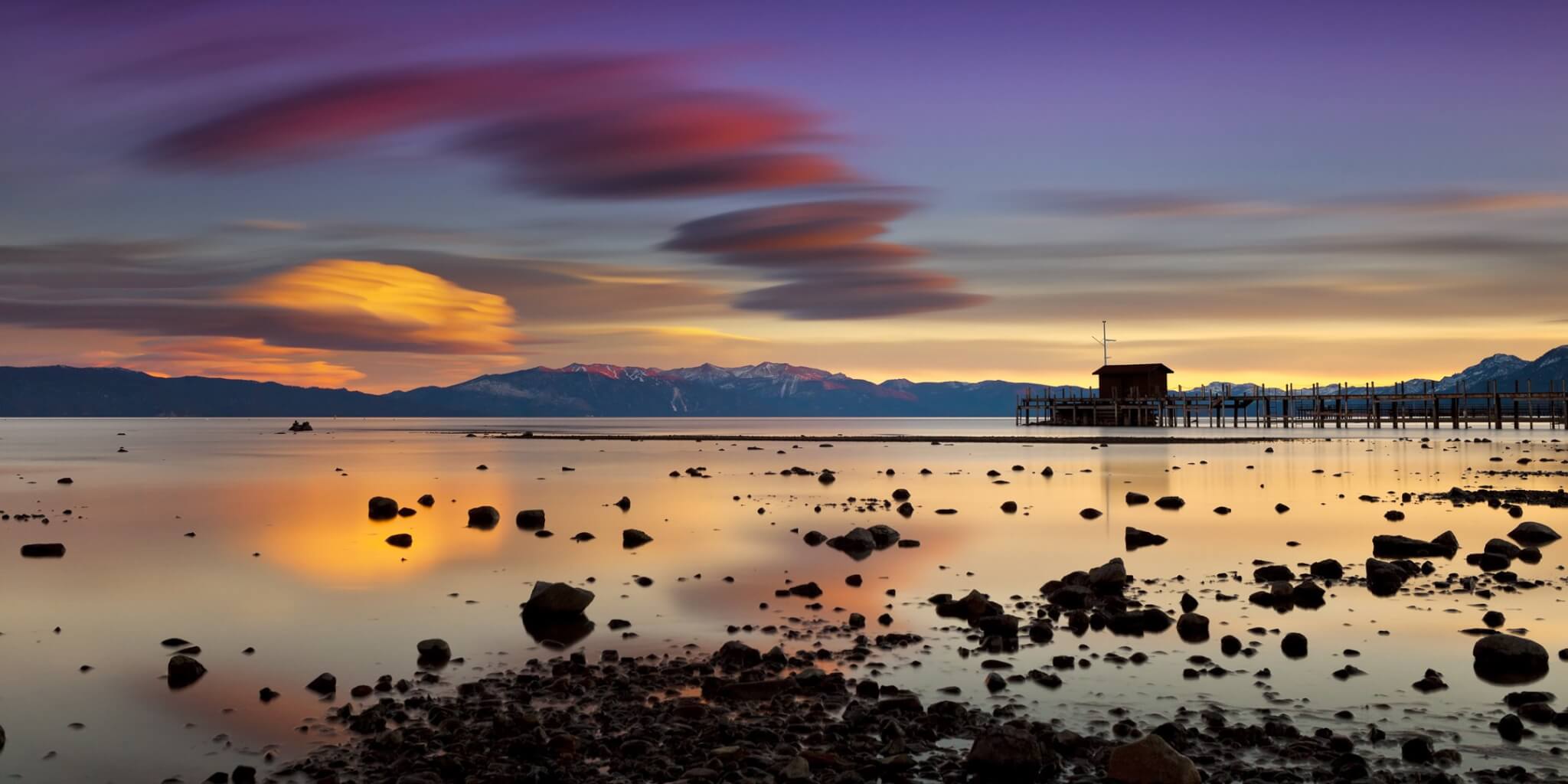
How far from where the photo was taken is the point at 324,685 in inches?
617

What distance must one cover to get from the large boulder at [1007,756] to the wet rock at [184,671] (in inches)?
469

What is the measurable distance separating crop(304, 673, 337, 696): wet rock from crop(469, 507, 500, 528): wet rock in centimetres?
2277

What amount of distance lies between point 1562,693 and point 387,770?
48.9 feet

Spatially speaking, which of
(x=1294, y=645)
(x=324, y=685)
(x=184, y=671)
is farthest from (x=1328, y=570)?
(x=184, y=671)

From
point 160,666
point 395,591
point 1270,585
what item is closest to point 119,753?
point 160,666

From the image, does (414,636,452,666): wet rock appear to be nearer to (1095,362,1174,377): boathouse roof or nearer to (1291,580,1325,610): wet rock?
(1291,580,1325,610): wet rock

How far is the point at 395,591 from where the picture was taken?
976 inches

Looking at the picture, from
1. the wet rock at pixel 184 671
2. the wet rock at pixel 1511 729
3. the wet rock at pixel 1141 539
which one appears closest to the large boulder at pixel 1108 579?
the wet rock at pixel 1141 539

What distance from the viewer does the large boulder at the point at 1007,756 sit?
11195 millimetres

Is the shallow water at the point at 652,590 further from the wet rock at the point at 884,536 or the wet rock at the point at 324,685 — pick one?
the wet rock at the point at 884,536

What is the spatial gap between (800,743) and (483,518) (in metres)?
29.6

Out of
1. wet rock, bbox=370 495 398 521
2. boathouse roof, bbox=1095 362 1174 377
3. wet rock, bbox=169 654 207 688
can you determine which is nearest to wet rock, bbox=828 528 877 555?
wet rock, bbox=169 654 207 688

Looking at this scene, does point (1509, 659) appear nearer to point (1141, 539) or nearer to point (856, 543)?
point (1141, 539)

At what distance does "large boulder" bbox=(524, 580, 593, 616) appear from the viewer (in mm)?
20609
